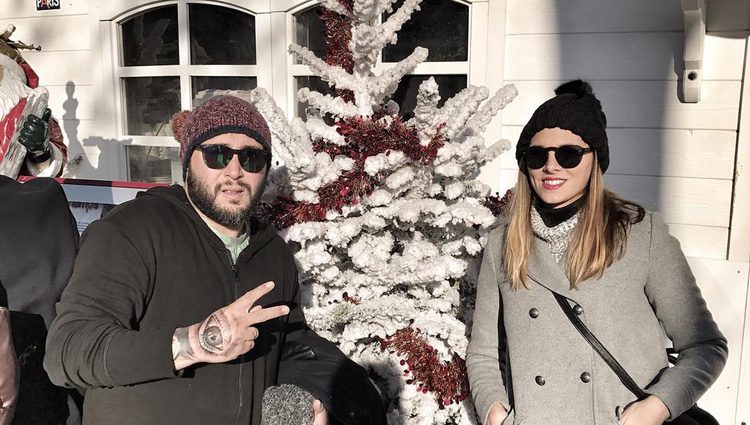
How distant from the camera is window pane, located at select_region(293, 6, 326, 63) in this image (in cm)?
374

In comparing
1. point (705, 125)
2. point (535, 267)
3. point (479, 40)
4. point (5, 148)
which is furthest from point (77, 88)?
point (705, 125)

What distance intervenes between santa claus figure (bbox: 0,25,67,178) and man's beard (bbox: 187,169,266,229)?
95cm

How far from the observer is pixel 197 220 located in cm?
156

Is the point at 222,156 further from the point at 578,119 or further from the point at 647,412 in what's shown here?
the point at 647,412

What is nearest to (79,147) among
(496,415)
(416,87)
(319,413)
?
(416,87)

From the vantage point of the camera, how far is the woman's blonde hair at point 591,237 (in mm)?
1526

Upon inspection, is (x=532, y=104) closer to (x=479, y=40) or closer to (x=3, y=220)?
(x=479, y=40)

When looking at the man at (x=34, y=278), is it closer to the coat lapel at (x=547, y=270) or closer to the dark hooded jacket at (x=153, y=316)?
the dark hooded jacket at (x=153, y=316)

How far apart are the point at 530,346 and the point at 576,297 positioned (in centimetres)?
19

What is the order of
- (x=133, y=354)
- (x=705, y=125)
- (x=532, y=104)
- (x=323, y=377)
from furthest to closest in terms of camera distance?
(x=532, y=104), (x=705, y=125), (x=323, y=377), (x=133, y=354)

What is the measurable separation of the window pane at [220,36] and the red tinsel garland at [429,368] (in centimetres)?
258

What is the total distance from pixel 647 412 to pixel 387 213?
1.07 m

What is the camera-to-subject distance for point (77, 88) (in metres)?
4.39

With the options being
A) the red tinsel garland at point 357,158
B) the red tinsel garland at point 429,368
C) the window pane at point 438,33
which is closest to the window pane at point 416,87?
the window pane at point 438,33
